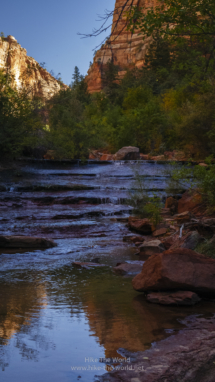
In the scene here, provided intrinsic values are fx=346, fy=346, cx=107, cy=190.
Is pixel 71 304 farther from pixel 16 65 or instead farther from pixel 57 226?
pixel 16 65

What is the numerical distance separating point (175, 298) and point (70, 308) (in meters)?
1.06

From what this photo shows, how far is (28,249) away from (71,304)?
3203mm

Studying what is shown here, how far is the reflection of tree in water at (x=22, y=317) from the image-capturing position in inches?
92.9

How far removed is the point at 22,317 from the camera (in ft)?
9.93

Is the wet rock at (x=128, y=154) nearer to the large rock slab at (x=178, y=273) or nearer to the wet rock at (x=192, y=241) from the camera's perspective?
the wet rock at (x=192, y=241)

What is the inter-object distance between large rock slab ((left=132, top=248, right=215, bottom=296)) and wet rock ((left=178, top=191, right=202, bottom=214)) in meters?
4.43

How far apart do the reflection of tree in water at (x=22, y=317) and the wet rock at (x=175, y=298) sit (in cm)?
114

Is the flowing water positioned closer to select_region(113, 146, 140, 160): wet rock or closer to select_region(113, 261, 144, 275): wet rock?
select_region(113, 261, 144, 275): wet rock

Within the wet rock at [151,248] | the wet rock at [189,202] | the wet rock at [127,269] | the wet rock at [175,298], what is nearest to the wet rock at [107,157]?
the wet rock at [189,202]

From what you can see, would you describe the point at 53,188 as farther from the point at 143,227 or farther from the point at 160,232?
the point at 160,232

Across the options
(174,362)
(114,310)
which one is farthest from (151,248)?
(174,362)

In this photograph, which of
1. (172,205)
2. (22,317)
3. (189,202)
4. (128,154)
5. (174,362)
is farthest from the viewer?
(128,154)

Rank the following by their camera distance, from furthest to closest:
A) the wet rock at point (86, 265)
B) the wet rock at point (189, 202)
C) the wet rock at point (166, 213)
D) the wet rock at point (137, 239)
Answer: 1. the wet rock at point (166, 213)
2. the wet rock at point (189, 202)
3. the wet rock at point (137, 239)
4. the wet rock at point (86, 265)

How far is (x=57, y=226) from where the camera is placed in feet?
28.7
